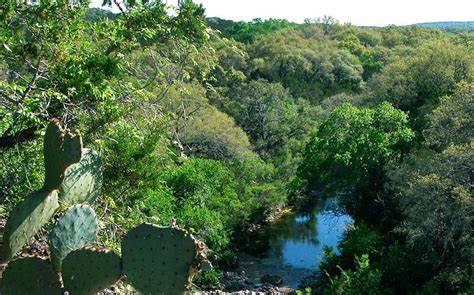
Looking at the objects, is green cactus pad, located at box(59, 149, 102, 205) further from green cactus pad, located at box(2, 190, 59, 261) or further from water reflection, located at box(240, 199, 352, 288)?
water reflection, located at box(240, 199, 352, 288)

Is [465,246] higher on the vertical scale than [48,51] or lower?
lower

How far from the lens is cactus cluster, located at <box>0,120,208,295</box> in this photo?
2.62 metres

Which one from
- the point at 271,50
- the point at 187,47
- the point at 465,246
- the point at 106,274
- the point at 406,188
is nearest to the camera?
the point at 106,274

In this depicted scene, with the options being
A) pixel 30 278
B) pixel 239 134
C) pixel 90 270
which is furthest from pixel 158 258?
pixel 239 134

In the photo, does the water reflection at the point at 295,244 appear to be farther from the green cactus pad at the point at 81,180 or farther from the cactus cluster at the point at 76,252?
the cactus cluster at the point at 76,252

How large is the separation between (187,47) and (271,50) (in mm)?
32240

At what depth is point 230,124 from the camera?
897 inches

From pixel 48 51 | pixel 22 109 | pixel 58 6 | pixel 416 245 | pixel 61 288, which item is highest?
pixel 58 6

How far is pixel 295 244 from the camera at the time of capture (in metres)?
19.3

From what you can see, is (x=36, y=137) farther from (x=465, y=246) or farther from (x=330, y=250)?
(x=330, y=250)

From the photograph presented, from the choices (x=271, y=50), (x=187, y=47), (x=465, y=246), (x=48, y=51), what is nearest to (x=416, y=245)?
(x=465, y=246)

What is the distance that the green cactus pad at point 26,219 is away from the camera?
300cm

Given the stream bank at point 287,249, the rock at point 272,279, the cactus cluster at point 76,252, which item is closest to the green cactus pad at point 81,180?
the cactus cluster at point 76,252

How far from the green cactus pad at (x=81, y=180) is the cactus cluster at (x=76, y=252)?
358mm
